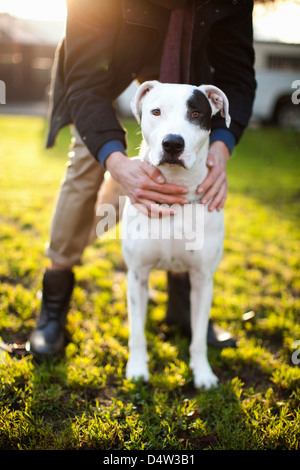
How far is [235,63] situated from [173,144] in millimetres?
1051

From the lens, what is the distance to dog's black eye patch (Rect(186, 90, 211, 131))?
214 centimetres

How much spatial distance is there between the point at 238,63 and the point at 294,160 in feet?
26.4

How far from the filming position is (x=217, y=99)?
2379 mm

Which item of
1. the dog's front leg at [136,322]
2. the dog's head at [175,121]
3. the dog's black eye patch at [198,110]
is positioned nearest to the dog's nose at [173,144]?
the dog's head at [175,121]

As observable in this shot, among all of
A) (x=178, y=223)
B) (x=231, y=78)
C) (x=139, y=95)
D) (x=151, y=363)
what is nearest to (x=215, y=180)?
(x=178, y=223)

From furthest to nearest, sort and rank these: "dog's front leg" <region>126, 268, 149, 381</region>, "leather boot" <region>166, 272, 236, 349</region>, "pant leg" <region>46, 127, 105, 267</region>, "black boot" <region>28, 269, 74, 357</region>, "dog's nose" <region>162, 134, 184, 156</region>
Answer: "leather boot" <region>166, 272, 236, 349</region> → "pant leg" <region>46, 127, 105, 267</region> → "black boot" <region>28, 269, 74, 357</region> → "dog's front leg" <region>126, 268, 149, 381</region> → "dog's nose" <region>162, 134, 184, 156</region>

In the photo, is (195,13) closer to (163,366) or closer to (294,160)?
(163,366)

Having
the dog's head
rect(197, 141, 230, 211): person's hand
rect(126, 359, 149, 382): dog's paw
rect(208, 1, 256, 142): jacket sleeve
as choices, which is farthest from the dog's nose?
rect(126, 359, 149, 382): dog's paw

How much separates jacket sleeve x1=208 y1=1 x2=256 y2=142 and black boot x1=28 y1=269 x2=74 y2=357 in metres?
1.48

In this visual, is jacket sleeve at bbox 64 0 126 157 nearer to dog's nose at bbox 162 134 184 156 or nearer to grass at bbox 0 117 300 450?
dog's nose at bbox 162 134 184 156

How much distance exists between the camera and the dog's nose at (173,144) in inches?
79.2

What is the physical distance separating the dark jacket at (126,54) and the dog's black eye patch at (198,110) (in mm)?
374
